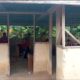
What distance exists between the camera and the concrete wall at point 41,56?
11.9 m

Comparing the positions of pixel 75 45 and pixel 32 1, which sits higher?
pixel 32 1

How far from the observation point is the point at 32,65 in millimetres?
12445

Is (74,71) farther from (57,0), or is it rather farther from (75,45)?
(57,0)

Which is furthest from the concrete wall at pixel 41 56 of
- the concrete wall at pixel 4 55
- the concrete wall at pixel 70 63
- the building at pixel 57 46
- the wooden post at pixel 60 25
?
the concrete wall at pixel 70 63

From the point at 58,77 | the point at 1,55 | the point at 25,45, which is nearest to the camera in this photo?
the point at 58,77

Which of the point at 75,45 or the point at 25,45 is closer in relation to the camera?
the point at 75,45

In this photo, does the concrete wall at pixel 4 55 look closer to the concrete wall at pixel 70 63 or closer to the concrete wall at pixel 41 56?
the concrete wall at pixel 41 56

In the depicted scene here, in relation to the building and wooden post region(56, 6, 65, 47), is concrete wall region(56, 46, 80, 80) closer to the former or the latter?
the building

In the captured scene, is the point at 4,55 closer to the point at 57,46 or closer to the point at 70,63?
the point at 57,46

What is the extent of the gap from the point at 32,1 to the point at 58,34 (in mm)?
2335

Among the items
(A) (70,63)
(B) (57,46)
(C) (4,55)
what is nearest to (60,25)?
(B) (57,46)

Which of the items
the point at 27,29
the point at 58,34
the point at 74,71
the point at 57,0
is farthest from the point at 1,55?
the point at 27,29

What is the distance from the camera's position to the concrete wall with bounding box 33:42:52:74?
11.9m

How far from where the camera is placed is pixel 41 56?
11875mm
